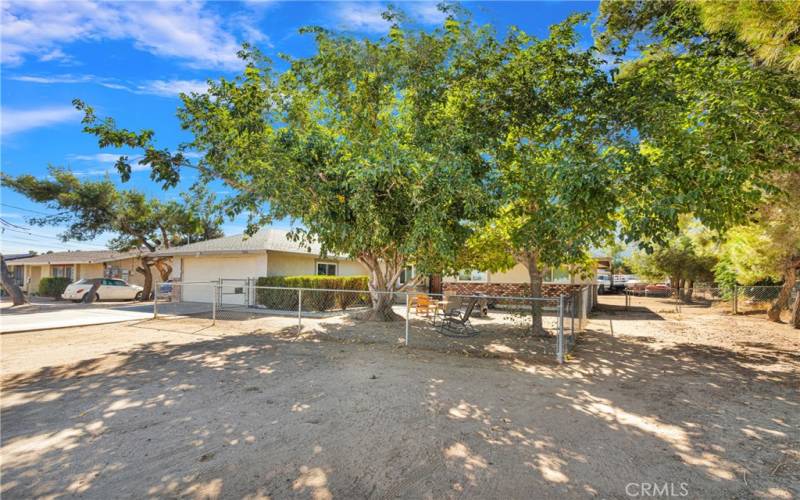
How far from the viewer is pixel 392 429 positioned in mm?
4570

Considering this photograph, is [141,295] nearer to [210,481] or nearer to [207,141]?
[207,141]

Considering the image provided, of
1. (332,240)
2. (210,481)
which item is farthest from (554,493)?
(332,240)

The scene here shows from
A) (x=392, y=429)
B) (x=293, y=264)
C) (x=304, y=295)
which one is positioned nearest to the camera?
(x=392, y=429)

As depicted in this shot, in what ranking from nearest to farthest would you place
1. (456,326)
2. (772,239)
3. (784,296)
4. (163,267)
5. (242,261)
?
1. (772,239)
2. (456,326)
3. (784,296)
4. (242,261)
5. (163,267)

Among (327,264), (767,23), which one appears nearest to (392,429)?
(767,23)

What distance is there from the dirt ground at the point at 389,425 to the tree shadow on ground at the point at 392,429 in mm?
24

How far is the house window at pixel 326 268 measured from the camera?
75.5ft

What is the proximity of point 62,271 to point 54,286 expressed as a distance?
610 centimetres

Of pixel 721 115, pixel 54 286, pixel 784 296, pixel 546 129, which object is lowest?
pixel 54 286

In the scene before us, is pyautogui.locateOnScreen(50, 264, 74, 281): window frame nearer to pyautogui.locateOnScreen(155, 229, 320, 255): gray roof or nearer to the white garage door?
pyautogui.locateOnScreen(155, 229, 320, 255): gray roof

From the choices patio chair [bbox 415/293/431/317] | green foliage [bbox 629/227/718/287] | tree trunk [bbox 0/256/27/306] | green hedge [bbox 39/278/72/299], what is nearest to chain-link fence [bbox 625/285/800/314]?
green foliage [bbox 629/227/718/287]

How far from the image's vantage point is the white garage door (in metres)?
19.7

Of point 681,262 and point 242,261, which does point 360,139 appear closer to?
point 242,261

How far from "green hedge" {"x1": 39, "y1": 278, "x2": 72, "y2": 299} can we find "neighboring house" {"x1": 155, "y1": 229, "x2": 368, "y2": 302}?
10.2m
